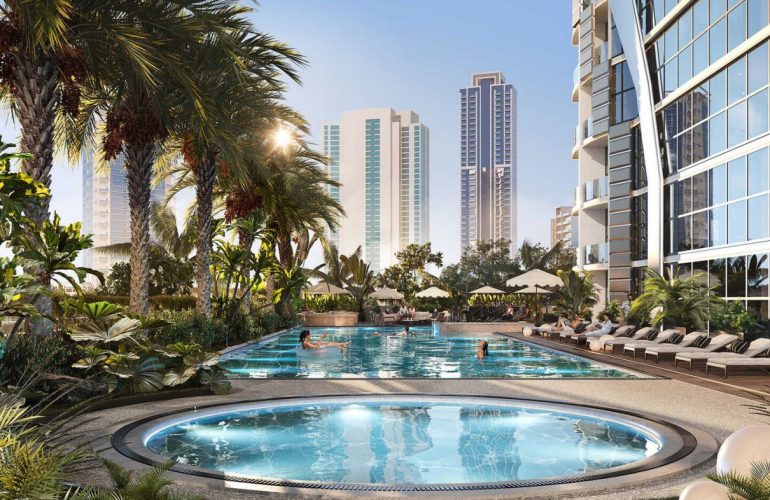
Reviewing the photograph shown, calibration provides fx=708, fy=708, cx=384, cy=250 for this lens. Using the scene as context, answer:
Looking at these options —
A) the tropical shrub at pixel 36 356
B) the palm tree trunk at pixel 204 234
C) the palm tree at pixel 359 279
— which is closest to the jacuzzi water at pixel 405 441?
the tropical shrub at pixel 36 356

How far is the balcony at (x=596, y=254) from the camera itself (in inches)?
1266

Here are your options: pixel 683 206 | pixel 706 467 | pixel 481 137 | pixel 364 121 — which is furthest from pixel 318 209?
pixel 481 137

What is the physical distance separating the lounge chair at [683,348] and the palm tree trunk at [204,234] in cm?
1099

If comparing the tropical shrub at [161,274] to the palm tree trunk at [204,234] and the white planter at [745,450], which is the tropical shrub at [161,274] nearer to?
the palm tree trunk at [204,234]

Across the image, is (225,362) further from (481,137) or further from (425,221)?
(481,137)

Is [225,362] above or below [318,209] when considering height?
below

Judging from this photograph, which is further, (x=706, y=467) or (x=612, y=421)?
(x=612, y=421)

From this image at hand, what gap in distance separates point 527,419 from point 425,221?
131823 millimetres

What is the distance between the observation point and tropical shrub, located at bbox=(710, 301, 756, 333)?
18453mm

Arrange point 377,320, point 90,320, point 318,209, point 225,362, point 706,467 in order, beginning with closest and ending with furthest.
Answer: point 706,467 < point 90,320 < point 225,362 < point 318,209 < point 377,320

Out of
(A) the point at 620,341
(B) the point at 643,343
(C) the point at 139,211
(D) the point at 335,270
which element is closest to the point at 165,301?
(D) the point at 335,270

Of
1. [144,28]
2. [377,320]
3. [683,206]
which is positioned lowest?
[377,320]

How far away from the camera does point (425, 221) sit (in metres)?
141

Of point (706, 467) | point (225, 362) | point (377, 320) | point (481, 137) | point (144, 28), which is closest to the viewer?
point (706, 467)
